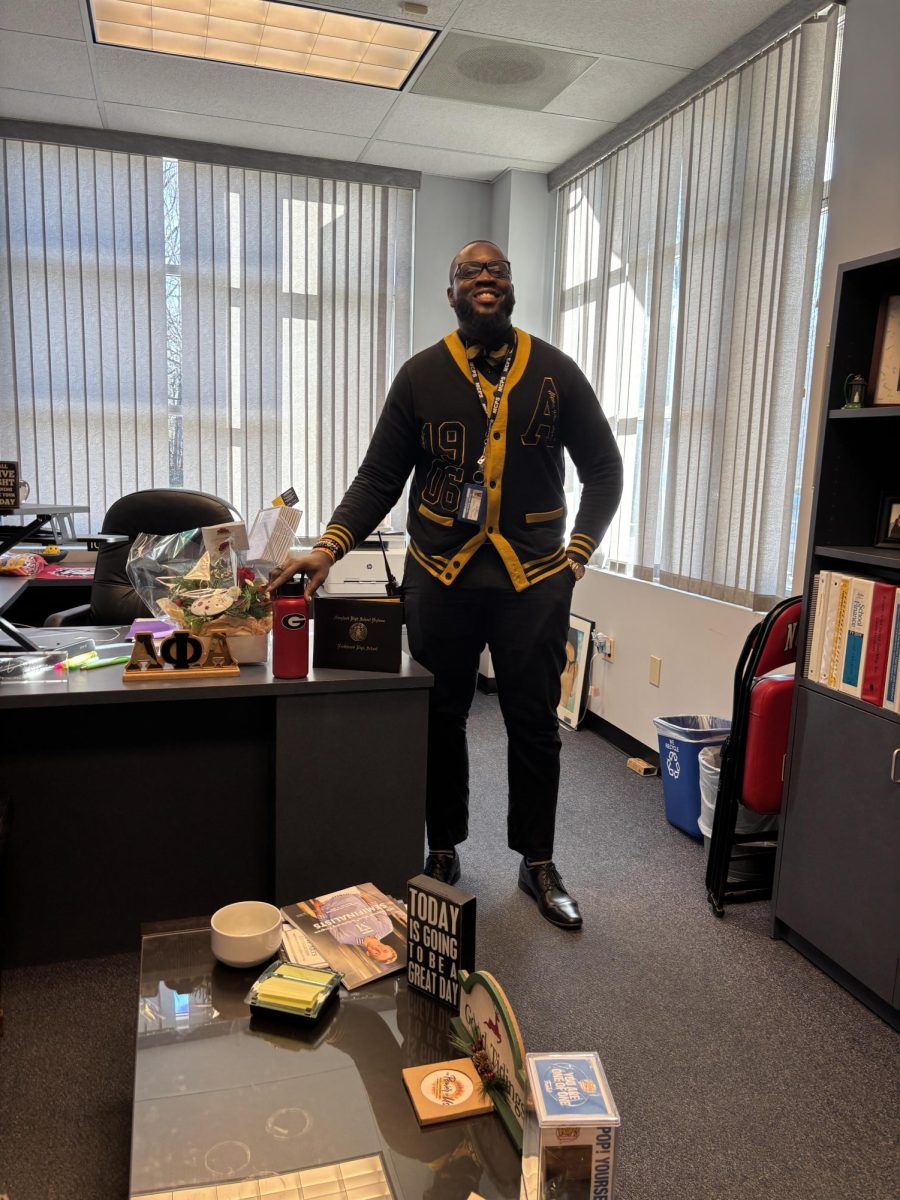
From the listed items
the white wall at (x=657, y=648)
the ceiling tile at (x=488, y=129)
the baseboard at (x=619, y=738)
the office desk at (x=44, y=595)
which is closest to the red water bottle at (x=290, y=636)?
the white wall at (x=657, y=648)

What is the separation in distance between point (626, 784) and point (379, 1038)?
232cm

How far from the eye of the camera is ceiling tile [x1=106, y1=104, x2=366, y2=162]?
3.90 metres

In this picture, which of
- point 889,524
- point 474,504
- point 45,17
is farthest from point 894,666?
point 45,17

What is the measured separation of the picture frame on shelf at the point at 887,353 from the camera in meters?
2.06

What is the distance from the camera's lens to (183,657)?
197 centimetres

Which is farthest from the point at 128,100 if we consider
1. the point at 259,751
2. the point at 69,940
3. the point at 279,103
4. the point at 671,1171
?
the point at 671,1171

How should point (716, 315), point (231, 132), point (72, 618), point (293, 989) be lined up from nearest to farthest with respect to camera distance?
point (293, 989), point (72, 618), point (716, 315), point (231, 132)

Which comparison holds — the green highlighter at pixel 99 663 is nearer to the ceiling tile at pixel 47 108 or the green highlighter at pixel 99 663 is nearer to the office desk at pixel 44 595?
the office desk at pixel 44 595

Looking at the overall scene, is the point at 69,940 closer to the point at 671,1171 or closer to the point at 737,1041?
the point at 671,1171

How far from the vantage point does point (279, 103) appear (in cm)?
371

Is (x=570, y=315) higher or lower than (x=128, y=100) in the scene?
lower

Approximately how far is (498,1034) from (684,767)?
6.54ft

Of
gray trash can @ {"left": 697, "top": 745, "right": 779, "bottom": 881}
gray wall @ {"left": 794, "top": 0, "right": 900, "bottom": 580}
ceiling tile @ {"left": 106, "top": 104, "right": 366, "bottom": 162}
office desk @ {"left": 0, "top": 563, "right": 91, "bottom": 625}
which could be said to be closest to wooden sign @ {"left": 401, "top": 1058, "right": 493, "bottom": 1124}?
gray trash can @ {"left": 697, "top": 745, "right": 779, "bottom": 881}

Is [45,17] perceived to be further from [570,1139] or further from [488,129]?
[570,1139]
